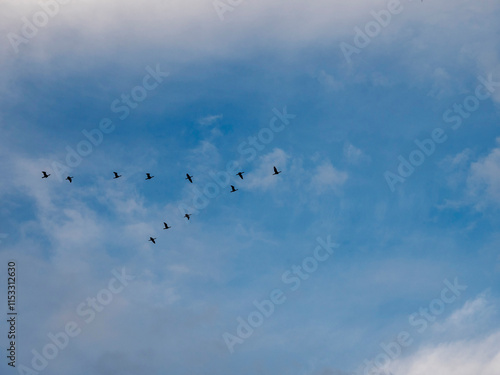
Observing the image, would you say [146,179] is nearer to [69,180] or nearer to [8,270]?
[69,180]

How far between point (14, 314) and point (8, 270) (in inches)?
445

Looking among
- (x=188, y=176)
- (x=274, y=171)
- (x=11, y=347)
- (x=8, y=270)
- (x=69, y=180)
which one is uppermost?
(x=69, y=180)

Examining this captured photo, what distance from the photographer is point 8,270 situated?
139875mm

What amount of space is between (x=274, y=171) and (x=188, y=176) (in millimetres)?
30947

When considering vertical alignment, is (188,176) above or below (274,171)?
above

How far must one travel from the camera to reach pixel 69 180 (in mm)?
198500

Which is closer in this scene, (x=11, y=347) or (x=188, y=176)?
(x=11, y=347)

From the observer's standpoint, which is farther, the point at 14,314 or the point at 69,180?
the point at 69,180

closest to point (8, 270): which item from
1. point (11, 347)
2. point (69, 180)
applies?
point (11, 347)

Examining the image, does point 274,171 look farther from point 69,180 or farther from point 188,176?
point 69,180

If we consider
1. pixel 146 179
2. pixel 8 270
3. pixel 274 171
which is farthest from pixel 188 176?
pixel 8 270

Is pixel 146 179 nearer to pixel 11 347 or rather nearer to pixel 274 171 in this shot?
pixel 274 171

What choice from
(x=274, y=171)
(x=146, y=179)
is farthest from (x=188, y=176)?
(x=274, y=171)

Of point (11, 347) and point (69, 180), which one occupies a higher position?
point (69, 180)
